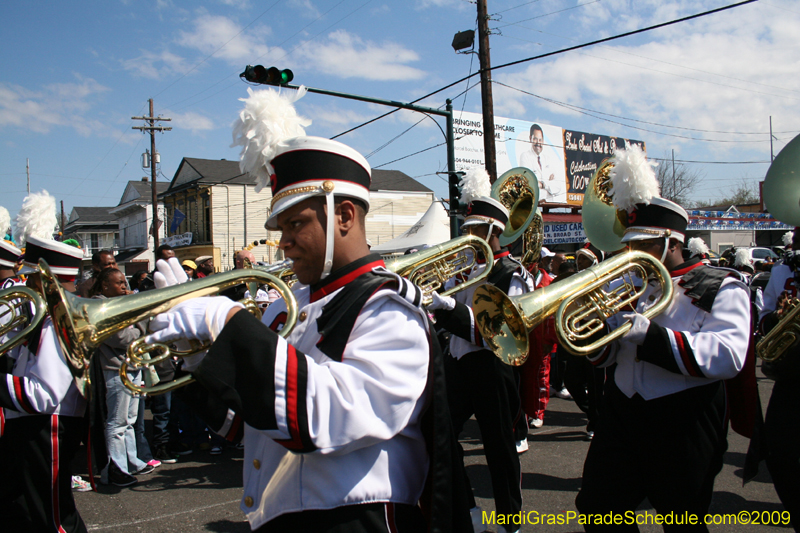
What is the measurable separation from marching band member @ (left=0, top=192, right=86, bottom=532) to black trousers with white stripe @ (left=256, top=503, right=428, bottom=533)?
1867 millimetres

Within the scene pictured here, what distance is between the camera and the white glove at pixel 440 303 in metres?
3.76

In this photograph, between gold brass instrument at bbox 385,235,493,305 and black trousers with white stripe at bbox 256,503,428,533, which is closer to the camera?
black trousers with white stripe at bbox 256,503,428,533

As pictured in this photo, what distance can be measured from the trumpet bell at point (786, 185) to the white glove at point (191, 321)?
3377mm

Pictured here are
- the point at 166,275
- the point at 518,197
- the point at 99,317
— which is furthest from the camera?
A: the point at 518,197

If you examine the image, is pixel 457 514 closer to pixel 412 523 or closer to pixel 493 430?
pixel 412 523

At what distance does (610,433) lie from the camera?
2.91 m

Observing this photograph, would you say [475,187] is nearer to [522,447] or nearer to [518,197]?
[518,197]

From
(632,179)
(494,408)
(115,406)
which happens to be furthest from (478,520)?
(115,406)

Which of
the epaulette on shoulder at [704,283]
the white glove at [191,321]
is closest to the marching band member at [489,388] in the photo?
the epaulette on shoulder at [704,283]

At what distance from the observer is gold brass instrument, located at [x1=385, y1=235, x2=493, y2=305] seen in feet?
12.6

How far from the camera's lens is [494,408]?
12.8ft

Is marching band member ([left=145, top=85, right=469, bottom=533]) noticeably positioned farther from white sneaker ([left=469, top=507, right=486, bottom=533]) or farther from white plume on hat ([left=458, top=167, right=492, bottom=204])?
white plume on hat ([left=458, top=167, right=492, bottom=204])

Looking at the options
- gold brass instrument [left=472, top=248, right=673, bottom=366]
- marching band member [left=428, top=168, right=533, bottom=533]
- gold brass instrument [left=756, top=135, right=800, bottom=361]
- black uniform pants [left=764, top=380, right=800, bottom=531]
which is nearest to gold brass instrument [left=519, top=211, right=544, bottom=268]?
marching band member [left=428, top=168, right=533, bottom=533]

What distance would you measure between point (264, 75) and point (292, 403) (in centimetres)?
949
